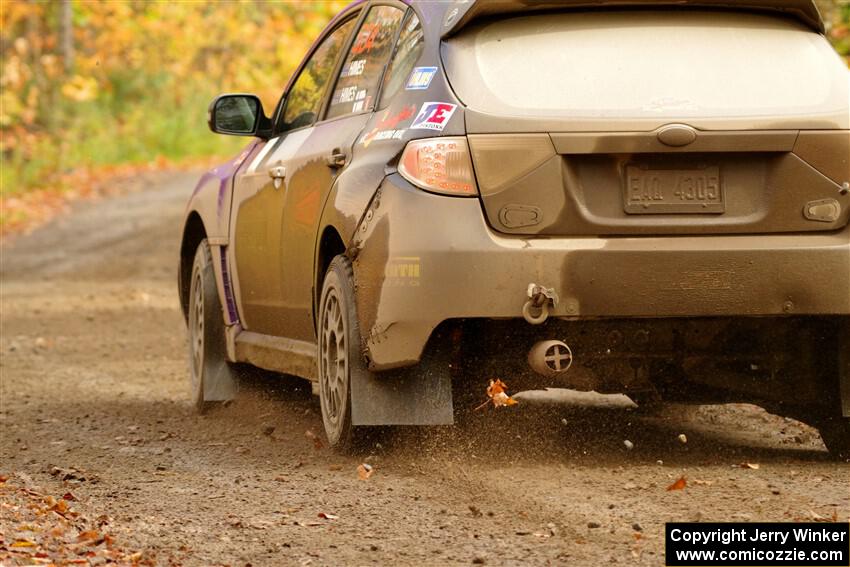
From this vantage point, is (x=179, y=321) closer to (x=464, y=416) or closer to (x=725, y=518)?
(x=464, y=416)

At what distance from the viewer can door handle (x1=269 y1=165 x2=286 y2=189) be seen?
752 cm

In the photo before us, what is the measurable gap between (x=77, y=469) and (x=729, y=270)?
8.77 feet

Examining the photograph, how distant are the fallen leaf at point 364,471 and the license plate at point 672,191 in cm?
136

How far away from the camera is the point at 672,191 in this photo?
6.00 metres

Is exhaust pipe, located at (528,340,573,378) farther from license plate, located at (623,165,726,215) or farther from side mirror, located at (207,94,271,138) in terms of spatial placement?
side mirror, located at (207,94,271,138)

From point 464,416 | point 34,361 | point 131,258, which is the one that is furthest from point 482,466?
point 131,258

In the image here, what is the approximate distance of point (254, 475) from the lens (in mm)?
6484

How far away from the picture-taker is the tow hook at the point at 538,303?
19.4ft

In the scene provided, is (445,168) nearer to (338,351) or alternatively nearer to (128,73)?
(338,351)

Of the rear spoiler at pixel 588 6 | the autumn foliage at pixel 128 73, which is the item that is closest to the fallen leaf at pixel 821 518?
the rear spoiler at pixel 588 6

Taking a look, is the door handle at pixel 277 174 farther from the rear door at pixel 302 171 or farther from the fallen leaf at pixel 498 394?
the fallen leaf at pixel 498 394

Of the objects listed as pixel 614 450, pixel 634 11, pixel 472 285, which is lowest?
pixel 614 450

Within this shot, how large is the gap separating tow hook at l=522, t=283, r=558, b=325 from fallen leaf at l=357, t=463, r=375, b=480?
88 centimetres

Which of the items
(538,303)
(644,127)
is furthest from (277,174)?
(644,127)
